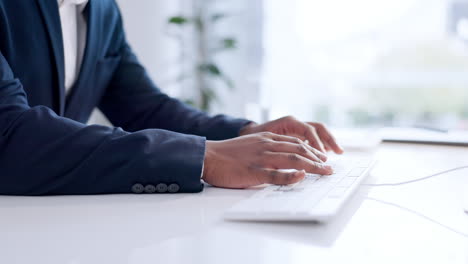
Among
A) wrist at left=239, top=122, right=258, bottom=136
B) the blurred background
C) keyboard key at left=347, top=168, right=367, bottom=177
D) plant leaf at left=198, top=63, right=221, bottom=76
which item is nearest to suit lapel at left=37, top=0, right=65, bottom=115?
wrist at left=239, top=122, right=258, bottom=136

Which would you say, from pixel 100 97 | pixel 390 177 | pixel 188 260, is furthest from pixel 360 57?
pixel 188 260

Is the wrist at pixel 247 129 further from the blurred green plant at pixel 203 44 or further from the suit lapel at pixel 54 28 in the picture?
the blurred green plant at pixel 203 44

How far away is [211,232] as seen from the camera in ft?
1.97

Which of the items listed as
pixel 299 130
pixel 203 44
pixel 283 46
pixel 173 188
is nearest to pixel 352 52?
pixel 283 46

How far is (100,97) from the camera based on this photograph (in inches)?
60.1

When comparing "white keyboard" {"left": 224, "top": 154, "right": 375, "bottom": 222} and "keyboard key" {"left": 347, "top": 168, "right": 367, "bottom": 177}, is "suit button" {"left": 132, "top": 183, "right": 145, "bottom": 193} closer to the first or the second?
"white keyboard" {"left": 224, "top": 154, "right": 375, "bottom": 222}

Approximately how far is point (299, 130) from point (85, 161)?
58 cm

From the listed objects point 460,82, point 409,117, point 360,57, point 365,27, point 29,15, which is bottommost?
point 409,117

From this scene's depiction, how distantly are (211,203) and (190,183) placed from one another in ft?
0.27

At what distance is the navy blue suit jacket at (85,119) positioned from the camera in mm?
820

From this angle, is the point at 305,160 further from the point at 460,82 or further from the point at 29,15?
the point at 460,82

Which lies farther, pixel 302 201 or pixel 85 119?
pixel 85 119

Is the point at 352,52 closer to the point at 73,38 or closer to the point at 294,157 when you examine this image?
the point at 73,38

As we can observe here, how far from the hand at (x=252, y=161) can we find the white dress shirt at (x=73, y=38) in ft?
2.12
